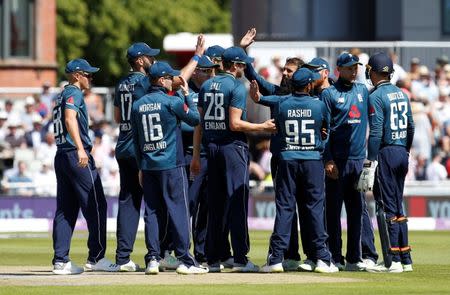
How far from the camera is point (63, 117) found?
16656 millimetres

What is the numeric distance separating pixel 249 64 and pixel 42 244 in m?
6.54

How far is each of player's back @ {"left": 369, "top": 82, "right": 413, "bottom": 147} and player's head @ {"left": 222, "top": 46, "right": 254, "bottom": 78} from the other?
1372 mm

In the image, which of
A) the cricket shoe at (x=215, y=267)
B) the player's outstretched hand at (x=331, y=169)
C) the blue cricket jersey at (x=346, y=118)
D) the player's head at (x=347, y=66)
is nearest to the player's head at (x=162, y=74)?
the blue cricket jersey at (x=346, y=118)

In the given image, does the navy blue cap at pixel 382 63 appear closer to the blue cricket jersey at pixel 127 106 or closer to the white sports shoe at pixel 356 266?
the white sports shoe at pixel 356 266

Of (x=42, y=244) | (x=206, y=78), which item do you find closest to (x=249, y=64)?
(x=206, y=78)

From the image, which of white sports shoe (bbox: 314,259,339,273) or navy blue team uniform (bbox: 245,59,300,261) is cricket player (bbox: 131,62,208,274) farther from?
white sports shoe (bbox: 314,259,339,273)

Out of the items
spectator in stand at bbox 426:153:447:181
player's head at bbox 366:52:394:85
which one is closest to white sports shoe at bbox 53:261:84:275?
player's head at bbox 366:52:394:85

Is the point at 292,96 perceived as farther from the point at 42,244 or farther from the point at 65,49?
the point at 65,49

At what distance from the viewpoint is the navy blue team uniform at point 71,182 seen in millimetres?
16672

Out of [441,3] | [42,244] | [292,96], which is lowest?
[42,244]

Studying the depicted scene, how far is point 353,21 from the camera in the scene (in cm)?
3547

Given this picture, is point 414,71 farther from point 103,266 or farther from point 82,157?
point 82,157

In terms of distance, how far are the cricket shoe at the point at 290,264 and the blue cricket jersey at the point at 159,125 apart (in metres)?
1.77

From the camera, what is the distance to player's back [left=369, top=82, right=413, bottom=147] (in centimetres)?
1662
